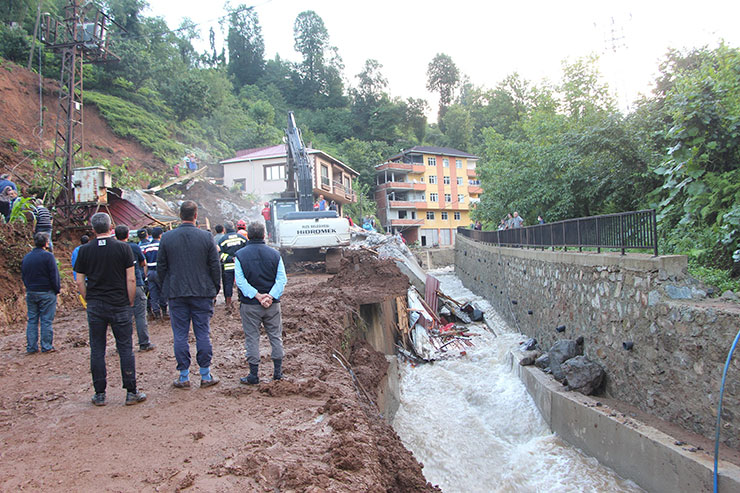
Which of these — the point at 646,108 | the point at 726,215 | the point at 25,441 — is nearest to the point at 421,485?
the point at 25,441

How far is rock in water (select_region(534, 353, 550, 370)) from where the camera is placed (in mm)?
9137

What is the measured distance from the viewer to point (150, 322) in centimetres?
Result: 876

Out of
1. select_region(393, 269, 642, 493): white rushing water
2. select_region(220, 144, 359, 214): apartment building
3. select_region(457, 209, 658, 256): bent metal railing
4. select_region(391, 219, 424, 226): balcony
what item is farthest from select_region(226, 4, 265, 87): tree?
select_region(393, 269, 642, 493): white rushing water

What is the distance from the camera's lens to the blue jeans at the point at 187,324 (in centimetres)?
471

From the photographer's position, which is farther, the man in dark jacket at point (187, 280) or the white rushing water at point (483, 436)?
the white rushing water at point (483, 436)

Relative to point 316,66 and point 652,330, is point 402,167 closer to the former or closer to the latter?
point 316,66

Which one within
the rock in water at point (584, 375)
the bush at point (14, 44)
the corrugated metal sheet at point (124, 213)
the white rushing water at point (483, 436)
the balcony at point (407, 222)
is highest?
the bush at point (14, 44)

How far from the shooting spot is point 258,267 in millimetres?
4891

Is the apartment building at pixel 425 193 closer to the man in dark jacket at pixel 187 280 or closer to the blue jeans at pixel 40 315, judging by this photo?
the blue jeans at pixel 40 315

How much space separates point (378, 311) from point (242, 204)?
72.8ft

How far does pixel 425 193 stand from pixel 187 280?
53.8m

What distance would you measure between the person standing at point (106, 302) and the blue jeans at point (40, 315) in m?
2.59

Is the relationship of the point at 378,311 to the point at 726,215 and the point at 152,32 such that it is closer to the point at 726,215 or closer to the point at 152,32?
the point at 726,215

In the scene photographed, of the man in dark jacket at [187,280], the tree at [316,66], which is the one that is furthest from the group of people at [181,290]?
the tree at [316,66]
